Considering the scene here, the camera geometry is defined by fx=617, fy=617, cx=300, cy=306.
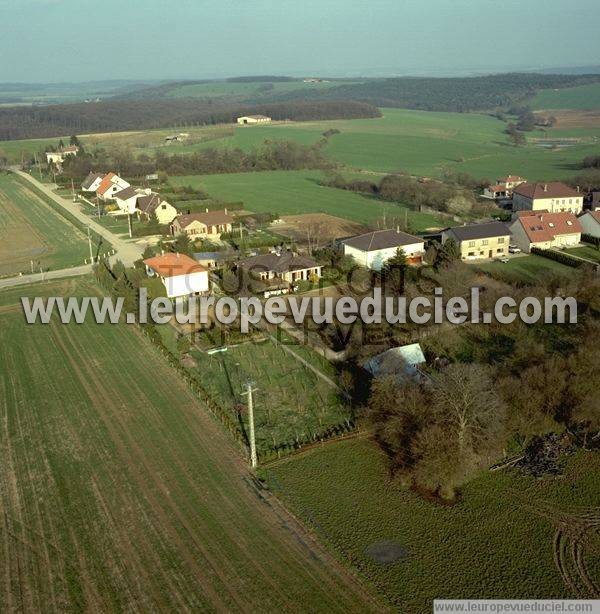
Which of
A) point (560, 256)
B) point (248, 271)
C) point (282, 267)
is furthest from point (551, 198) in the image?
point (248, 271)

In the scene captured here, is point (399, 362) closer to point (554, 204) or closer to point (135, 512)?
point (135, 512)

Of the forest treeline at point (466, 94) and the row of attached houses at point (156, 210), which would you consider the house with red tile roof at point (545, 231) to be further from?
the forest treeline at point (466, 94)

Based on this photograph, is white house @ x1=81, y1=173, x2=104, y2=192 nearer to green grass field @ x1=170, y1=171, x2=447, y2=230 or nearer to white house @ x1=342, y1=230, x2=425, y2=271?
green grass field @ x1=170, y1=171, x2=447, y2=230

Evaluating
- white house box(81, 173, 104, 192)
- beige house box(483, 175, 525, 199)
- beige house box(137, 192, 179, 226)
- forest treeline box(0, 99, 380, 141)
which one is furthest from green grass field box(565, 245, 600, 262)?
forest treeline box(0, 99, 380, 141)

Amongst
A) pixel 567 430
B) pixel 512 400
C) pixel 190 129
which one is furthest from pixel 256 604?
pixel 190 129

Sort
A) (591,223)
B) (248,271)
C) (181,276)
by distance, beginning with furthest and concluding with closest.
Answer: (591,223) < (248,271) < (181,276)

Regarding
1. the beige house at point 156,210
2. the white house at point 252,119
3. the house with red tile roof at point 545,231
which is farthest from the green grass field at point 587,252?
the white house at point 252,119

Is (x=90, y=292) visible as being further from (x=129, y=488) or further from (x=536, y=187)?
(x=536, y=187)
